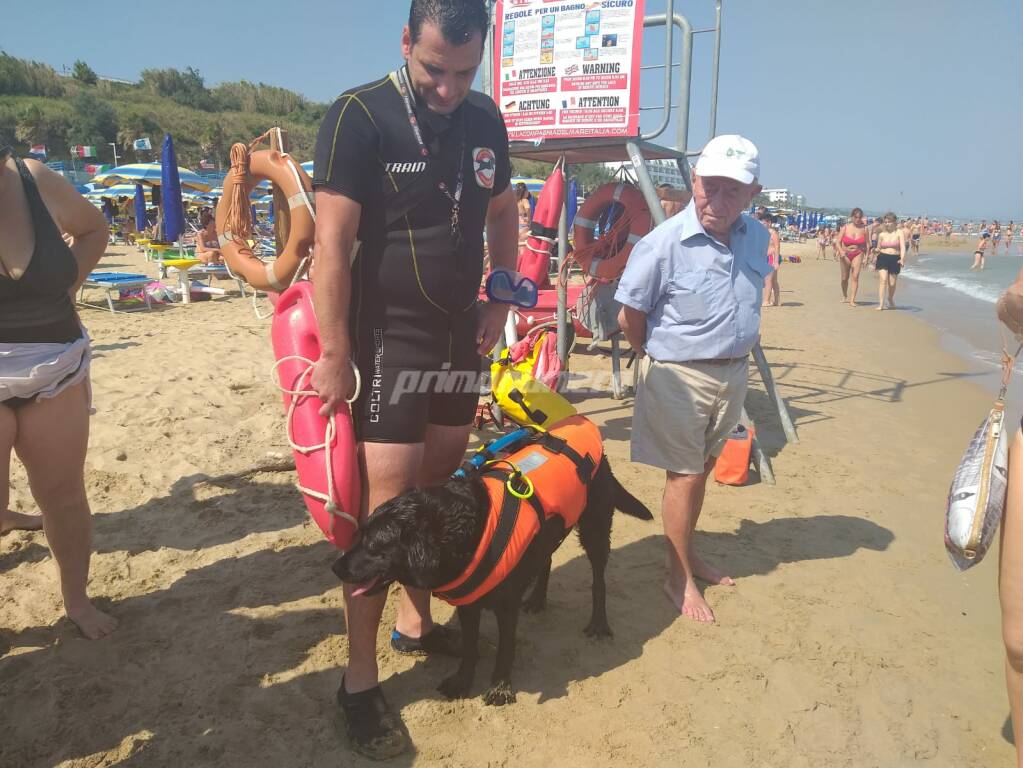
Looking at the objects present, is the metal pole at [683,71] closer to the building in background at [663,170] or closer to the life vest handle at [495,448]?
the building in background at [663,170]

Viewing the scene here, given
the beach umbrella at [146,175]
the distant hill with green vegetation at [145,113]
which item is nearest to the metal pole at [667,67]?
the beach umbrella at [146,175]

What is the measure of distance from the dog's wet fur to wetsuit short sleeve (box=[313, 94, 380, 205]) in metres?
0.98

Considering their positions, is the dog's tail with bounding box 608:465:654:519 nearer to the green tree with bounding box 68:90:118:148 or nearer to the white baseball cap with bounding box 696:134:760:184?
the white baseball cap with bounding box 696:134:760:184

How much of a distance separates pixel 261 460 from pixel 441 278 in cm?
307

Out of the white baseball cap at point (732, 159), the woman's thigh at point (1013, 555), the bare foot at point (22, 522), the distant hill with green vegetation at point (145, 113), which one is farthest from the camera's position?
the distant hill with green vegetation at point (145, 113)

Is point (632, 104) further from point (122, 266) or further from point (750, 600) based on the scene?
point (122, 266)

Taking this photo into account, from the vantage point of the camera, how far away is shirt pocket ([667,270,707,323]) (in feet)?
8.52

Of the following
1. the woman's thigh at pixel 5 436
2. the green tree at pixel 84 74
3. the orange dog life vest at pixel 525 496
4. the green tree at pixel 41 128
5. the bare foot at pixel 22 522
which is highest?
the green tree at pixel 84 74

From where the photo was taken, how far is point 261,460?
442cm

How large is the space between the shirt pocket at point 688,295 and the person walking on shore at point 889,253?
12.5 m

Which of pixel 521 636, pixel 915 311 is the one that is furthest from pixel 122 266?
pixel 915 311

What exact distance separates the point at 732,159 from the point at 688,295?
56 cm

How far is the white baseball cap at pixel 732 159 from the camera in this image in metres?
2.44

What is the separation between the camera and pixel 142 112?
54562 millimetres
